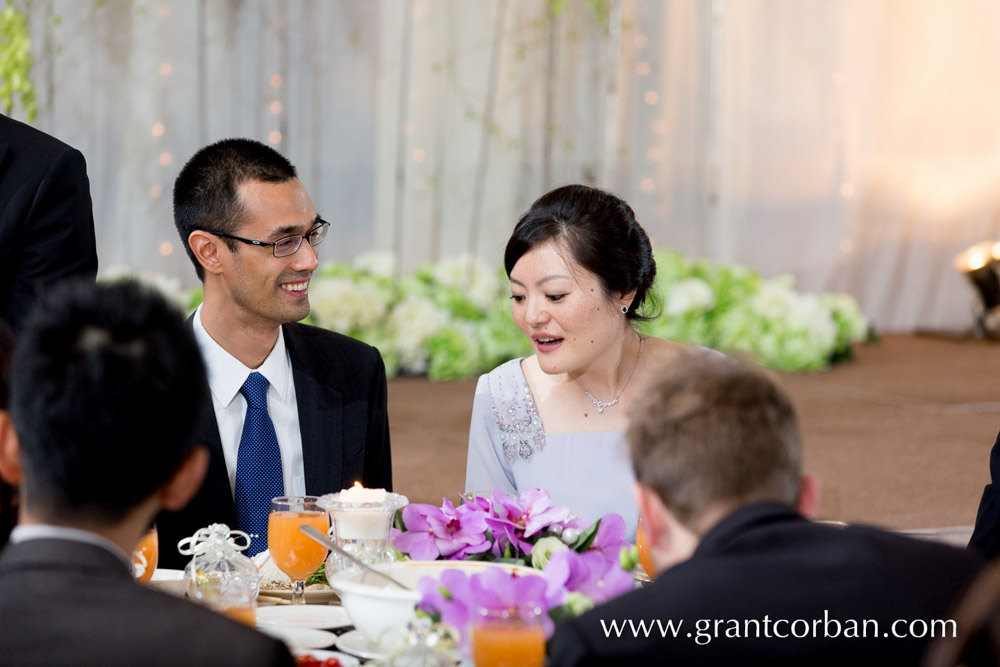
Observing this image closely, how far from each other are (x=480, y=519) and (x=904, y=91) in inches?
294

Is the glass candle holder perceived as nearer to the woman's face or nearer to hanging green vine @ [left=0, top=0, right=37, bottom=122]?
the woman's face

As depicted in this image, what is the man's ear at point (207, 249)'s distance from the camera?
2393 mm

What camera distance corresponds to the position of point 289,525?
161 cm

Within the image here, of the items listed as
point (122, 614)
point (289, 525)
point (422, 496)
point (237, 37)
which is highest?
point (237, 37)

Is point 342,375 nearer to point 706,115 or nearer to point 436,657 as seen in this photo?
point 436,657

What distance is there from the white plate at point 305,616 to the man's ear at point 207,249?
1.03m

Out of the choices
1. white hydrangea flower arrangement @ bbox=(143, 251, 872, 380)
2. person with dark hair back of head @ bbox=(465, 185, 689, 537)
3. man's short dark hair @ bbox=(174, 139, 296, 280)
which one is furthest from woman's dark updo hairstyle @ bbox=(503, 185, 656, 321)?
white hydrangea flower arrangement @ bbox=(143, 251, 872, 380)

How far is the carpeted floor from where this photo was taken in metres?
4.09

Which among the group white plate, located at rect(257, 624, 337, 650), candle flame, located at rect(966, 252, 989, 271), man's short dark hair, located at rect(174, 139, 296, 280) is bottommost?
candle flame, located at rect(966, 252, 989, 271)

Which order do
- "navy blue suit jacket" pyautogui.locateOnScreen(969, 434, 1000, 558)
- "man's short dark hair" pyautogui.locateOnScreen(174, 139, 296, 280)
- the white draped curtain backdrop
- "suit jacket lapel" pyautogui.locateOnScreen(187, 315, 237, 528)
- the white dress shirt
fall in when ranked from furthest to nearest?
1. the white draped curtain backdrop
2. "man's short dark hair" pyautogui.locateOnScreen(174, 139, 296, 280)
3. the white dress shirt
4. "suit jacket lapel" pyautogui.locateOnScreen(187, 315, 237, 528)
5. "navy blue suit jacket" pyautogui.locateOnScreen(969, 434, 1000, 558)

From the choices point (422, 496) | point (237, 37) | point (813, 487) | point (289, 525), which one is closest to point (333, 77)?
point (237, 37)

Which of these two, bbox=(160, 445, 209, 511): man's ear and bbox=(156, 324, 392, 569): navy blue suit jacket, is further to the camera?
bbox=(156, 324, 392, 569): navy blue suit jacket

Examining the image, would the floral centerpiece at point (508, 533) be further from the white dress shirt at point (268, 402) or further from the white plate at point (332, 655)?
the white dress shirt at point (268, 402)

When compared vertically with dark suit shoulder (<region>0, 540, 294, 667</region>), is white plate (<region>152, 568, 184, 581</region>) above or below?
below
